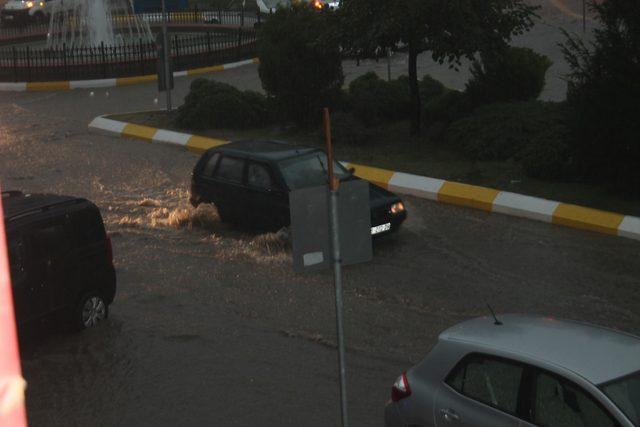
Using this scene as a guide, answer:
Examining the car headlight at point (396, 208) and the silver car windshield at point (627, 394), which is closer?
the silver car windshield at point (627, 394)

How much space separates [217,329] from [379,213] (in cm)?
350

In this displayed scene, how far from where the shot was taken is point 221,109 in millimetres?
23828

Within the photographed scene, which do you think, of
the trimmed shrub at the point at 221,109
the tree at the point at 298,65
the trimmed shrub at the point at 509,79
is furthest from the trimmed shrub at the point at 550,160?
the trimmed shrub at the point at 221,109

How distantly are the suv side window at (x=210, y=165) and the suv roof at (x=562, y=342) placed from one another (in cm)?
895

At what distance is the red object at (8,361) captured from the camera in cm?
957

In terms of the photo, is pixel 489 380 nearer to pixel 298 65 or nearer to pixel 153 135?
pixel 298 65

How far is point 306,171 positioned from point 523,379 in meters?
8.77

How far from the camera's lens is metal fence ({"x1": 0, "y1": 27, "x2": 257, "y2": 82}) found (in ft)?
107

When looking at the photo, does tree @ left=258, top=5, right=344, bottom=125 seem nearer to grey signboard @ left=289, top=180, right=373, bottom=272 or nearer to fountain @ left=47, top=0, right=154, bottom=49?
fountain @ left=47, top=0, right=154, bottom=49


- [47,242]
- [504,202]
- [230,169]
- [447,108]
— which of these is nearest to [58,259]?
[47,242]

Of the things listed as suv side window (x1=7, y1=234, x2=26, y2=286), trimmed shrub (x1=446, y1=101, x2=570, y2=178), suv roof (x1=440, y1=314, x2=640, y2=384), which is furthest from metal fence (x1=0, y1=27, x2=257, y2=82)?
suv roof (x1=440, y1=314, x2=640, y2=384)

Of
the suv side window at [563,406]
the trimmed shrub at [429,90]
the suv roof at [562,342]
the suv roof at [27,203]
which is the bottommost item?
the suv side window at [563,406]

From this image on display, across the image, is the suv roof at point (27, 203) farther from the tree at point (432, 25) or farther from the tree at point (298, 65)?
the tree at point (298, 65)

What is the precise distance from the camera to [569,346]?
6930 mm
